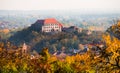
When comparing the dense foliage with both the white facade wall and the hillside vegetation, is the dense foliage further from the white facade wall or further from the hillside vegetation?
the white facade wall

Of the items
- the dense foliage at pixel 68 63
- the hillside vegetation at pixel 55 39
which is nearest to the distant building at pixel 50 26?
the hillside vegetation at pixel 55 39

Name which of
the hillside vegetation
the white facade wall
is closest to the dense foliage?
the hillside vegetation

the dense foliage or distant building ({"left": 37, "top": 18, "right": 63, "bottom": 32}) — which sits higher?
the dense foliage

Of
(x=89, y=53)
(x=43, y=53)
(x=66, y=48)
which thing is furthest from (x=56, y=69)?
(x=66, y=48)

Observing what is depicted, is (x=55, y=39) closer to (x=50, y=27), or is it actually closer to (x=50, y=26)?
(x=50, y=27)

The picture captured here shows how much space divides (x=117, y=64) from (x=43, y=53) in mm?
7663

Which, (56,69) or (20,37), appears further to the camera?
(20,37)

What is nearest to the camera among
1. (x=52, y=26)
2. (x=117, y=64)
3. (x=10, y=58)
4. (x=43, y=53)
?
(x=117, y=64)

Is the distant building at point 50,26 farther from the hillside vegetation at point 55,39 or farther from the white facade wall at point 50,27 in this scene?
the hillside vegetation at point 55,39

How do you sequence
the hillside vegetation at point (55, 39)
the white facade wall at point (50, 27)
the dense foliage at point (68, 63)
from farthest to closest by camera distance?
the white facade wall at point (50, 27), the hillside vegetation at point (55, 39), the dense foliage at point (68, 63)

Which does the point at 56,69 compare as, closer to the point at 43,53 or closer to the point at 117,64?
the point at 43,53

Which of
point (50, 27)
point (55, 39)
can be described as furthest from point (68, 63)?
point (50, 27)

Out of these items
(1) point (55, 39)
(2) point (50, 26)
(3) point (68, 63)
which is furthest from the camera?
(2) point (50, 26)

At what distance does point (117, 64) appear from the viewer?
19766 mm
